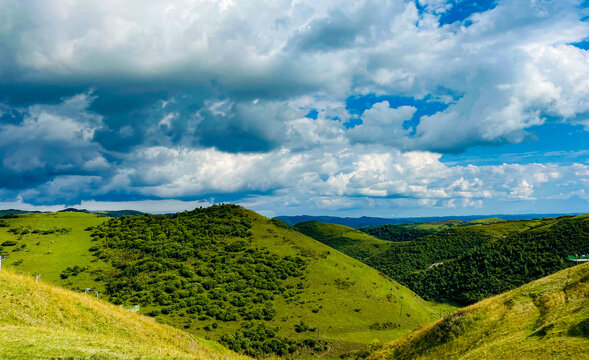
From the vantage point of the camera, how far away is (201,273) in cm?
13562

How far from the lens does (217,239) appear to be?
553ft

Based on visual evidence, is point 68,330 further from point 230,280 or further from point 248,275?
point 248,275

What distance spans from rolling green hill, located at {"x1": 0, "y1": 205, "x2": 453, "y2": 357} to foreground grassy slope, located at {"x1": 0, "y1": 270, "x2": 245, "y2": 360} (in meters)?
65.5

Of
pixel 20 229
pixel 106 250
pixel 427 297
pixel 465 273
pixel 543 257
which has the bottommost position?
pixel 427 297

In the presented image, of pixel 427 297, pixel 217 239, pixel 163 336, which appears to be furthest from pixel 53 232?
pixel 427 297

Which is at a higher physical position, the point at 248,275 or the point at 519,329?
the point at 519,329

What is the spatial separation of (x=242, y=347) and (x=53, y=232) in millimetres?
105595

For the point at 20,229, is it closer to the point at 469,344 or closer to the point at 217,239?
the point at 217,239

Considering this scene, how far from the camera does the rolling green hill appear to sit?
107 meters

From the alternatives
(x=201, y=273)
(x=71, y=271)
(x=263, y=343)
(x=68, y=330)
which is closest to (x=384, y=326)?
(x=263, y=343)

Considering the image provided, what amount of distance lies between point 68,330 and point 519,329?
36.4 metres

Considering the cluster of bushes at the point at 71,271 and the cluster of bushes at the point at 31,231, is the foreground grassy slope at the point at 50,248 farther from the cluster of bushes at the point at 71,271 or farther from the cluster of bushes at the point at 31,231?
the cluster of bushes at the point at 71,271

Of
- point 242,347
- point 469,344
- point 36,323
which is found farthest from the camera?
point 242,347

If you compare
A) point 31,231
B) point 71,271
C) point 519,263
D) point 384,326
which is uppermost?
point 31,231
